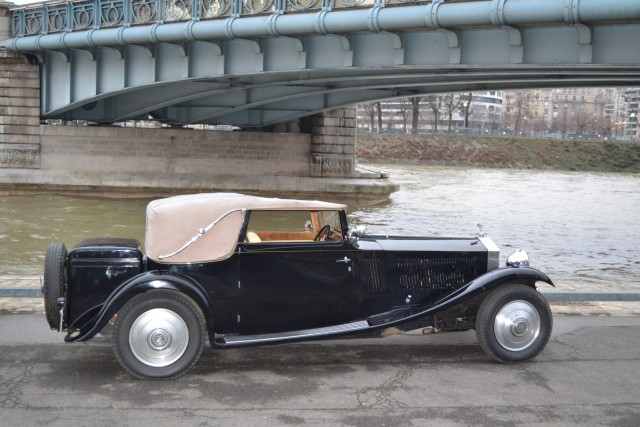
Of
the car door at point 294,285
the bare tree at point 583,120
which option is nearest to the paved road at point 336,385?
the car door at point 294,285

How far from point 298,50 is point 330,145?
1153 cm

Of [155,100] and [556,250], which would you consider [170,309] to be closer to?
[556,250]

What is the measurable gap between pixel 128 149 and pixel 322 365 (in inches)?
981

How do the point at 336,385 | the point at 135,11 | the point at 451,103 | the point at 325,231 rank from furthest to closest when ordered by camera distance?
the point at 451,103 < the point at 135,11 < the point at 325,231 < the point at 336,385

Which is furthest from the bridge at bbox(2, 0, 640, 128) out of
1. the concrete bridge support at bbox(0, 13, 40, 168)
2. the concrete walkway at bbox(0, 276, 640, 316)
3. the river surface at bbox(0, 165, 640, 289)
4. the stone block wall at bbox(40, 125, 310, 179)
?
the concrete walkway at bbox(0, 276, 640, 316)

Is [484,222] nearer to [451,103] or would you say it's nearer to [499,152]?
[499,152]

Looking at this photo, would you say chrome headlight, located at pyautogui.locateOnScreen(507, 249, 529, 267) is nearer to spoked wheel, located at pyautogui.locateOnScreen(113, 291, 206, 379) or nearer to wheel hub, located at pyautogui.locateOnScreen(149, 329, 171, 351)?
spoked wheel, located at pyautogui.locateOnScreen(113, 291, 206, 379)

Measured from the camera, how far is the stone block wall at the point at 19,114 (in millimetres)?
28125

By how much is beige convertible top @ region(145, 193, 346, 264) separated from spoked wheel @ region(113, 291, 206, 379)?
34 centimetres

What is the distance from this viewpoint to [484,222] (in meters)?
24.4

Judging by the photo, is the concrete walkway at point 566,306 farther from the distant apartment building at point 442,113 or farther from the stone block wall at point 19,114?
the distant apartment building at point 442,113

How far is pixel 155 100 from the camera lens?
2684 centimetres

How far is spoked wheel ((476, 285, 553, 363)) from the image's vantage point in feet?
20.3

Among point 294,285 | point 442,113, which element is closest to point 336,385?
point 294,285
